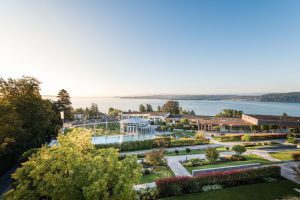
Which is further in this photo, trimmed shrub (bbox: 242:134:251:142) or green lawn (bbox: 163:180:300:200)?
trimmed shrub (bbox: 242:134:251:142)

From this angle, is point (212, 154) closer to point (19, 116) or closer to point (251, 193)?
point (251, 193)

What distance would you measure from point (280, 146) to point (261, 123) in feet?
45.2

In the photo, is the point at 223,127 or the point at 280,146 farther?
the point at 223,127

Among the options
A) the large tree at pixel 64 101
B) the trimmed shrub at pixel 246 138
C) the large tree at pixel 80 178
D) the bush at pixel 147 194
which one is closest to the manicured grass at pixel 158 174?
the bush at pixel 147 194

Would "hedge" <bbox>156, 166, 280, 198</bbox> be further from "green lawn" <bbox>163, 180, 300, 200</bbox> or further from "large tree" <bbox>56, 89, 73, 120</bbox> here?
"large tree" <bbox>56, 89, 73, 120</bbox>

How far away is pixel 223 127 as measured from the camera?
38156 millimetres

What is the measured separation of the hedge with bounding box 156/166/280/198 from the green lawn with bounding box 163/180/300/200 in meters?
0.45

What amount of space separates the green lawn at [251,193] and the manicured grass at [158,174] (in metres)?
3.69

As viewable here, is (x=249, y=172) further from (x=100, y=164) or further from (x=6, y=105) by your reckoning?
(x=6, y=105)

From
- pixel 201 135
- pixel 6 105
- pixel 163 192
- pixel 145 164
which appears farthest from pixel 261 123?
pixel 6 105

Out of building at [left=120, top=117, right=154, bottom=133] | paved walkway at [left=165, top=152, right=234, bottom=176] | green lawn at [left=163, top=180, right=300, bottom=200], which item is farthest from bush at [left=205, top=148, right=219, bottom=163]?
building at [left=120, top=117, right=154, bottom=133]

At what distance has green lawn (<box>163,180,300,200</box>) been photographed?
10547mm

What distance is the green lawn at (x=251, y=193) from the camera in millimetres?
10547

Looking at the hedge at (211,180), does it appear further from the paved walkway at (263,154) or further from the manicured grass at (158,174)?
the paved walkway at (263,154)
